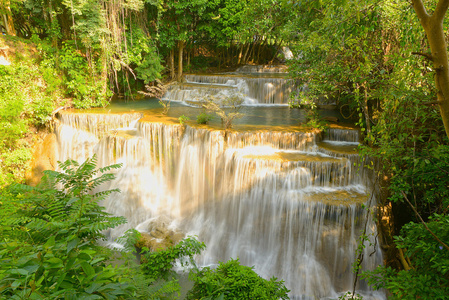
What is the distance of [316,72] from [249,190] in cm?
394

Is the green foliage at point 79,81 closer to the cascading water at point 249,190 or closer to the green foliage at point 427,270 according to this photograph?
the cascading water at point 249,190

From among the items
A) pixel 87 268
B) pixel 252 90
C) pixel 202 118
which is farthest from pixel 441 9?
pixel 252 90

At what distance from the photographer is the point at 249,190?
831 centimetres

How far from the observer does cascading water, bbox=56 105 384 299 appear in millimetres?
7027

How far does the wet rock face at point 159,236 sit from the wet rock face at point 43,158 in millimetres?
5204

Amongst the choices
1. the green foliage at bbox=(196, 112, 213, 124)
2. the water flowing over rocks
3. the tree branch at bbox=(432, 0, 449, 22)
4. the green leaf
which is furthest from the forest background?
the green foliage at bbox=(196, 112, 213, 124)

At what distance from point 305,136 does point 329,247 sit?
11.8 feet

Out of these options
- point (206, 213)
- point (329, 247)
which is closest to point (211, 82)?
point (206, 213)

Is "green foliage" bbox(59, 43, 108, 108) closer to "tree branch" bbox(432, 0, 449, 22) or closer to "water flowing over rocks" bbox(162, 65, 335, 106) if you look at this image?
"water flowing over rocks" bbox(162, 65, 335, 106)

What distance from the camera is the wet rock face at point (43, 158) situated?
10.7 m

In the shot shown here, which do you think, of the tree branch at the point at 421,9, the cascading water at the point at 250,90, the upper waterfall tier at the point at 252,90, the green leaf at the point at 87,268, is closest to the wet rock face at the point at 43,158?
the cascading water at the point at 250,90

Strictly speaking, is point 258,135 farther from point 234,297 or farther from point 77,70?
point 77,70

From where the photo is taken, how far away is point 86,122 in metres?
11.4

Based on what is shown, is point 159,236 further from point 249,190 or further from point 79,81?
point 79,81
